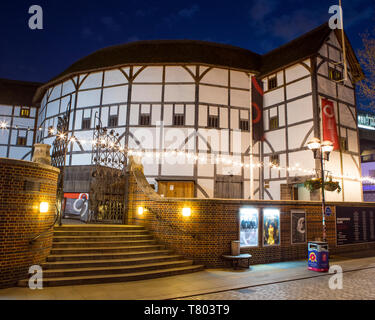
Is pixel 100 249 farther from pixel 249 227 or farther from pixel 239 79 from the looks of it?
pixel 239 79

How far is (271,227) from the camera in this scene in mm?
10148

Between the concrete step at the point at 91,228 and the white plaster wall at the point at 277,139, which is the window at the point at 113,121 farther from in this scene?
the concrete step at the point at 91,228

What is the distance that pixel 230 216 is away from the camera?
927cm

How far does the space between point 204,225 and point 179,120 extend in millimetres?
10516

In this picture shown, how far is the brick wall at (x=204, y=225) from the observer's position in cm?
888

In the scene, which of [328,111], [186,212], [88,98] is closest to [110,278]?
[186,212]

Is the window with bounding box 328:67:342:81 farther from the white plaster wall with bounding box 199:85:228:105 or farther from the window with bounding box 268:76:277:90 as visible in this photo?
the white plaster wall with bounding box 199:85:228:105

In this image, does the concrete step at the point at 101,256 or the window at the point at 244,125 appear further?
the window at the point at 244,125

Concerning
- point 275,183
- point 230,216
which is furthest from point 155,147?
point 230,216

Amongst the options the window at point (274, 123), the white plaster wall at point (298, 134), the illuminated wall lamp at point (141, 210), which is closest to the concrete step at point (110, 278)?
the illuminated wall lamp at point (141, 210)

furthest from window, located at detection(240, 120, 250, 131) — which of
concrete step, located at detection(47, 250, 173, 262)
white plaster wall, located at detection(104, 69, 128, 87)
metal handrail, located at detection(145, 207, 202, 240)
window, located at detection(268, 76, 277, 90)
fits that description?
concrete step, located at detection(47, 250, 173, 262)

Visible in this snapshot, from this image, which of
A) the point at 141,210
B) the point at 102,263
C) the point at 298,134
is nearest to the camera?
the point at 102,263

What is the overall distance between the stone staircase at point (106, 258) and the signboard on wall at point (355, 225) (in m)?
7.22

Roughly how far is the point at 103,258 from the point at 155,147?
1084 centimetres
